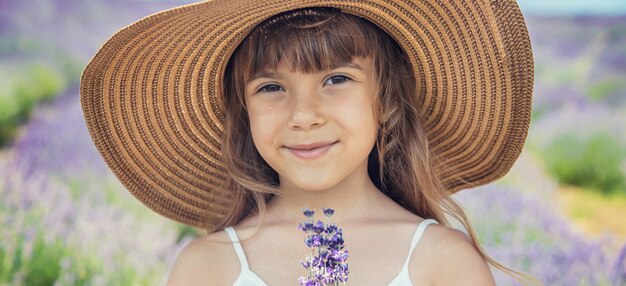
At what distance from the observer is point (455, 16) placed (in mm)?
2701

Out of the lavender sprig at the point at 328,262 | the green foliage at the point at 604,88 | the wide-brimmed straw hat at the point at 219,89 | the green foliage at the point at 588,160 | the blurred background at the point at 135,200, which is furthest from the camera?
the green foliage at the point at 604,88

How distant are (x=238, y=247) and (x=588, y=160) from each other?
2.16 meters

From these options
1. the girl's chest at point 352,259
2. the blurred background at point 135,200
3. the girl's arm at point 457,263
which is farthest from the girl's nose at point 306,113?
the blurred background at point 135,200

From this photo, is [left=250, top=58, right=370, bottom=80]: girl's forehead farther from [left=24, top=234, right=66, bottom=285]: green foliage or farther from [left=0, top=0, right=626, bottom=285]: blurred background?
[left=24, top=234, right=66, bottom=285]: green foliage

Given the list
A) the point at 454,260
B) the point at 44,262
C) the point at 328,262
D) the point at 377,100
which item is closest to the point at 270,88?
the point at 377,100

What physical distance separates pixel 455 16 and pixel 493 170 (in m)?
0.52

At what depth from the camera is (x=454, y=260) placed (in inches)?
104

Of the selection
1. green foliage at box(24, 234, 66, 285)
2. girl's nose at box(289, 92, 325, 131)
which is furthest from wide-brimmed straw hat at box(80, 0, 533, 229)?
green foliage at box(24, 234, 66, 285)

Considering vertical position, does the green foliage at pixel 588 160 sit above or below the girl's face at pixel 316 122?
below

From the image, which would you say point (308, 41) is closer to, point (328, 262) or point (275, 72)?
point (275, 72)

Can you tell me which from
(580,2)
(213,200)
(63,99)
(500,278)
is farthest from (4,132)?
(580,2)

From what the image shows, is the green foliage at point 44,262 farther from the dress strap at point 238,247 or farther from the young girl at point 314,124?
the dress strap at point 238,247

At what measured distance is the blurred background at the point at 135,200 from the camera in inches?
143

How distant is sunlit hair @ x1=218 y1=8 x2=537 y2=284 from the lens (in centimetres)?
263
